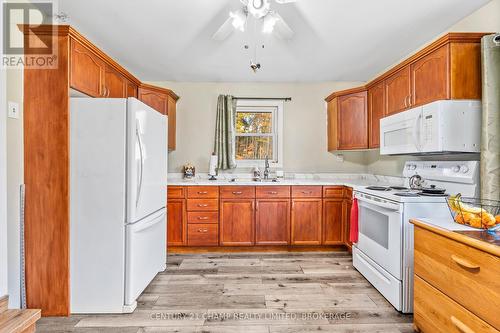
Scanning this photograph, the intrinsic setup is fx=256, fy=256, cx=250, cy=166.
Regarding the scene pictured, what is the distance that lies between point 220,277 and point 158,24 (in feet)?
8.68

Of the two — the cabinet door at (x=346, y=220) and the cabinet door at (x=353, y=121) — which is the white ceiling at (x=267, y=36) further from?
the cabinet door at (x=346, y=220)

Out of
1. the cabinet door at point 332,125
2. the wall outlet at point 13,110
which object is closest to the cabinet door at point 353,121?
the cabinet door at point 332,125

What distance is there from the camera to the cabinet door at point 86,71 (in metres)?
2.02

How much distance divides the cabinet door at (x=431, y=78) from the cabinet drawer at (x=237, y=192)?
2.00 m

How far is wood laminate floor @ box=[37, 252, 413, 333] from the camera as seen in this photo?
1.87 metres

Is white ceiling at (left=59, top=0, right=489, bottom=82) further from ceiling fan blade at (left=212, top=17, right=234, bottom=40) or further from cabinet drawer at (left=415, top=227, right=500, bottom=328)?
cabinet drawer at (left=415, top=227, right=500, bottom=328)

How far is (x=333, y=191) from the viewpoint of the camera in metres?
3.34

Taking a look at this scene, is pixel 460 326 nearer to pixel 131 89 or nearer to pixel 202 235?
pixel 202 235

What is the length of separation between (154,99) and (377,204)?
9.89 feet

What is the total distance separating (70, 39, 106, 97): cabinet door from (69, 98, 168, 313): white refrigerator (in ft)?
0.74

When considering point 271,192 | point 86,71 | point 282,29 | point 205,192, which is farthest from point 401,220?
point 86,71

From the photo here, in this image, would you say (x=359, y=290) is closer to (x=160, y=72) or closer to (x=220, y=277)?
(x=220, y=277)

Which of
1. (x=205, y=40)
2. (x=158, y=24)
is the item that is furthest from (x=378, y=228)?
(x=158, y=24)

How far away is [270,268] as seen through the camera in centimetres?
285
